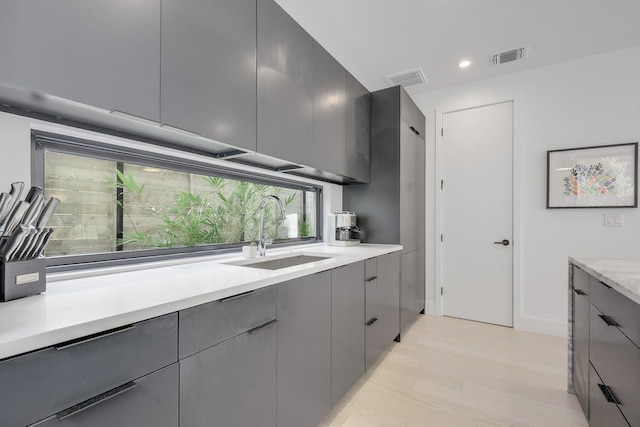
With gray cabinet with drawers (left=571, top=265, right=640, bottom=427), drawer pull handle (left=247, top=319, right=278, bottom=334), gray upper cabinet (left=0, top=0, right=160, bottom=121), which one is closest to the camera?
gray upper cabinet (left=0, top=0, right=160, bottom=121)

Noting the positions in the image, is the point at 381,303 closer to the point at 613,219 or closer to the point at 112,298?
the point at 112,298

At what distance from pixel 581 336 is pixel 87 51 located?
267 cm

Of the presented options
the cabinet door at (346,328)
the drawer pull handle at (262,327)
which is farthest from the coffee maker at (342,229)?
the drawer pull handle at (262,327)

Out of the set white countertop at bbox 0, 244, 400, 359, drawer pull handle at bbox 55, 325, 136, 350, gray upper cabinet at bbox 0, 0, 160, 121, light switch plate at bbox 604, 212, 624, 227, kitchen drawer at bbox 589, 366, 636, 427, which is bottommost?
kitchen drawer at bbox 589, 366, 636, 427

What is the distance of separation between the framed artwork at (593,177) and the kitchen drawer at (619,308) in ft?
5.97

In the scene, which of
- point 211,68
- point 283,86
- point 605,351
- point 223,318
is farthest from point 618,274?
point 211,68

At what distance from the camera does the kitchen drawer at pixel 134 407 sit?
63cm

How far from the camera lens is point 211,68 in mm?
1237

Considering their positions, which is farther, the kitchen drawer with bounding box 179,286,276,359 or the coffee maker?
the coffee maker

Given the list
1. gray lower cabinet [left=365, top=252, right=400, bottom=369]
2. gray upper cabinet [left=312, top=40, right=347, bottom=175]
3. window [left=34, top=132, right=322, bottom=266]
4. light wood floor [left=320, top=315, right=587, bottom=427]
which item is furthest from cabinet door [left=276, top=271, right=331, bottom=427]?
gray upper cabinet [left=312, top=40, right=347, bottom=175]

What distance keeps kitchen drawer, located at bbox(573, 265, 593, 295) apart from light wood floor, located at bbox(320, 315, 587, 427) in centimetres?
75

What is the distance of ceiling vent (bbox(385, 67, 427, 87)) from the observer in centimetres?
296

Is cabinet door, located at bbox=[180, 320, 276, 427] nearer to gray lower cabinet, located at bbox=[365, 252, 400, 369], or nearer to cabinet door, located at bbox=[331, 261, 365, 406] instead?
cabinet door, located at bbox=[331, 261, 365, 406]

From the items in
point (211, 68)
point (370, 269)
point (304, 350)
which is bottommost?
point (304, 350)
